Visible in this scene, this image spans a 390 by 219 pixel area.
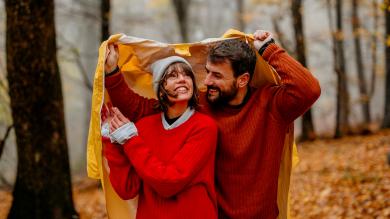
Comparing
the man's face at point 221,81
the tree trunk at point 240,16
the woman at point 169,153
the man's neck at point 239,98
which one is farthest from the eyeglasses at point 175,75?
the tree trunk at point 240,16

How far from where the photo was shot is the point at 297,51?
1267cm

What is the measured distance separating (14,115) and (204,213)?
9.73ft

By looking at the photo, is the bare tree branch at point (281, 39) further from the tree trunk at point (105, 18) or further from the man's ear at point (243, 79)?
the man's ear at point (243, 79)

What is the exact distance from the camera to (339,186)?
23.1ft

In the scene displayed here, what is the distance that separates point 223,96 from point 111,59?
2.69 feet

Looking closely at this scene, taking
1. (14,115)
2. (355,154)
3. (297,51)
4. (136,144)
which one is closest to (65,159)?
(14,115)

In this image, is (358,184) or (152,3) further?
(152,3)

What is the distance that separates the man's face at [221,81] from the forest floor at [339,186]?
10.5 ft

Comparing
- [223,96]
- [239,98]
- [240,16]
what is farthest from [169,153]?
[240,16]

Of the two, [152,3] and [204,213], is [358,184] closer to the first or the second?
[204,213]

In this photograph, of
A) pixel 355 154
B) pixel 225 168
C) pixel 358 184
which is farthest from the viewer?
pixel 355 154

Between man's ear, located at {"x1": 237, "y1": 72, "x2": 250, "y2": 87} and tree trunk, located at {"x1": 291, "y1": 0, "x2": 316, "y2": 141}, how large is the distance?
9.92 meters

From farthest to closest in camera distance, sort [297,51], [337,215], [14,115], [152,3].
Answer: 1. [152,3]
2. [297,51]
3. [337,215]
4. [14,115]

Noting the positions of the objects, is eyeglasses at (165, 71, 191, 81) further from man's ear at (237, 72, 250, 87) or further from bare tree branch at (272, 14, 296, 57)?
bare tree branch at (272, 14, 296, 57)
